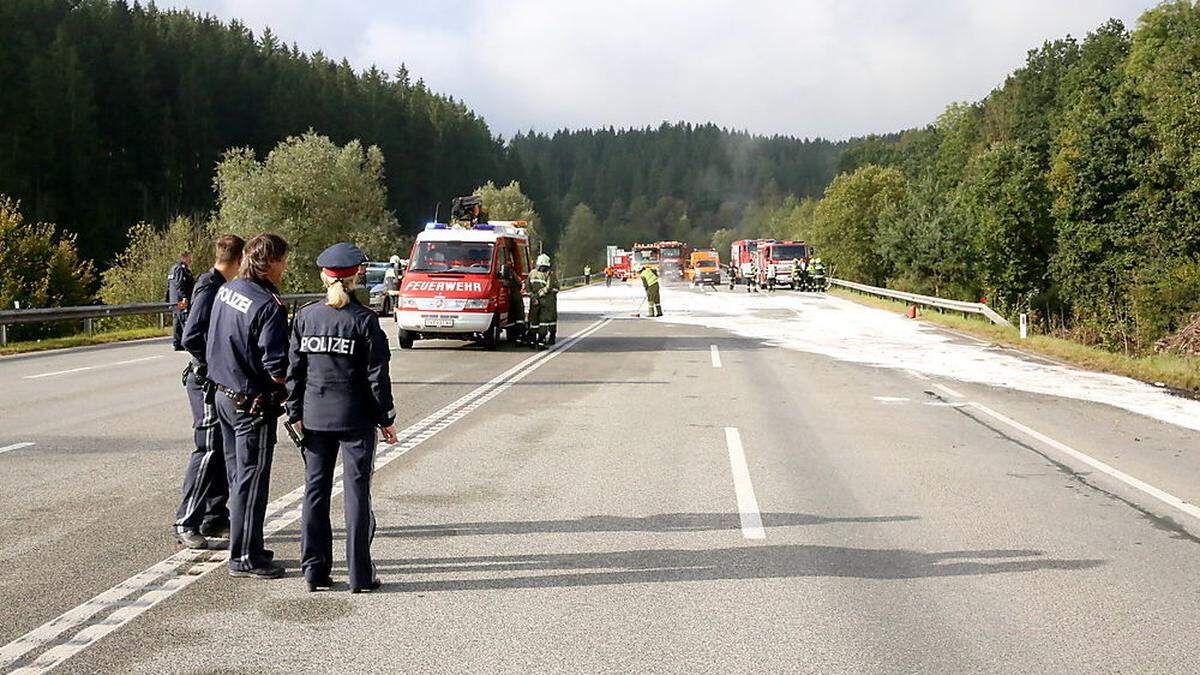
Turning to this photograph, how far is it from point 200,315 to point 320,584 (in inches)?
80.5

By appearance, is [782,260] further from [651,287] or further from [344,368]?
[344,368]

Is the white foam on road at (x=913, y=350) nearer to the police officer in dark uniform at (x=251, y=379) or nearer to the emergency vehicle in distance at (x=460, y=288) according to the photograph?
the emergency vehicle in distance at (x=460, y=288)

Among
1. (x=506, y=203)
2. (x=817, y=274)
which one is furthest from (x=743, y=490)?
(x=506, y=203)

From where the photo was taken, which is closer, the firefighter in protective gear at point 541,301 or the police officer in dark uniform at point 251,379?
the police officer in dark uniform at point 251,379

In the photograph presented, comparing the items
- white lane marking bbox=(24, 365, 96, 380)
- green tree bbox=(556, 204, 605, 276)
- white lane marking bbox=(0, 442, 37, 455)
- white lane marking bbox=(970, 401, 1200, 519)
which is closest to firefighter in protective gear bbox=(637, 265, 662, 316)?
white lane marking bbox=(24, 365, 96, 380)

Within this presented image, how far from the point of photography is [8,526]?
711 cm

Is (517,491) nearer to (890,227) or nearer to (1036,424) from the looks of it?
(1036,424)

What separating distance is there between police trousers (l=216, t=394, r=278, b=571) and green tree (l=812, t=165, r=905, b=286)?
6295 centimetres

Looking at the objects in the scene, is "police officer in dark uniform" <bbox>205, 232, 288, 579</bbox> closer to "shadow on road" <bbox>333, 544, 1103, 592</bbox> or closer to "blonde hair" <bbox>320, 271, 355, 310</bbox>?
"blonde hair" <bbox>320, 271, 355, 310</bbox>

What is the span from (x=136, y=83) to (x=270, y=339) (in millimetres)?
78537

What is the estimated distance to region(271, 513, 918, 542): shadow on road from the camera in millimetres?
7082

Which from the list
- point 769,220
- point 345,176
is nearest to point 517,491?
point 345,176

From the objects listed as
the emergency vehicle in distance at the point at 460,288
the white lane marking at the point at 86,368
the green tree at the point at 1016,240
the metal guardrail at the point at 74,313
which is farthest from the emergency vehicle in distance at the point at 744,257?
the white lane marking at the point at 86,368

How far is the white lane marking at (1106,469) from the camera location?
324 inches
